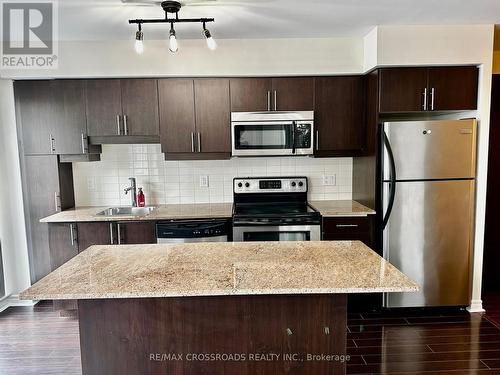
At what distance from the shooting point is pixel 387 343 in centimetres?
262

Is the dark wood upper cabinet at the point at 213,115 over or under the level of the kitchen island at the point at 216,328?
over

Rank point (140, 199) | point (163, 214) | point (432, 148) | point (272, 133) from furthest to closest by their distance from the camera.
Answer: point (140, 199)
point (272, 133)
point (163, 214)
point (432, 148)

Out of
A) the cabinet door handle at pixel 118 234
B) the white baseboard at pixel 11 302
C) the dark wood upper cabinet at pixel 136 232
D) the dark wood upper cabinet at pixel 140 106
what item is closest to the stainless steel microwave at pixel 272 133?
the dark wood upper cabinet at pixel 140 106

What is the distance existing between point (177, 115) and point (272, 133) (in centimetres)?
92

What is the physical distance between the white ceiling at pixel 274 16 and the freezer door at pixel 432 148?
32.9 inches

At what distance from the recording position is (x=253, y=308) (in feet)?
5.28

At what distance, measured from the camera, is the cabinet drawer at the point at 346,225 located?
9.89 feet

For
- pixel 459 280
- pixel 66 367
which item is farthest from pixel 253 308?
pixel 459 280

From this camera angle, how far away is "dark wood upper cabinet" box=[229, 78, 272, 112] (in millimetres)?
3236

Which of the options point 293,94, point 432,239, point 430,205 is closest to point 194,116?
point 293,94

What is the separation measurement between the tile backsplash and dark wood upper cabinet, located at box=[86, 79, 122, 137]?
37cm

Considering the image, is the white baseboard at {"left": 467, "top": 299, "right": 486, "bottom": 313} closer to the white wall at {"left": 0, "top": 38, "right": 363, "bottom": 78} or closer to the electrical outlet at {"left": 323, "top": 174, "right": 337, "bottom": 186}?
the electrical outlet at {"left": 323, "top": 174, "right": 337, "bottom": 186}

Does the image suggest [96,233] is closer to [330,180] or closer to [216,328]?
[216,328]

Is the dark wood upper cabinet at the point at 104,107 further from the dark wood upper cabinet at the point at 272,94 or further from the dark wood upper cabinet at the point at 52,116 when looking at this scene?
the dark wood upper cabinet at the point at 272,94
